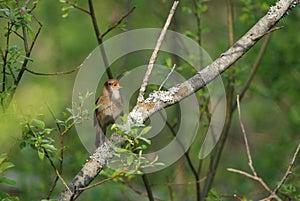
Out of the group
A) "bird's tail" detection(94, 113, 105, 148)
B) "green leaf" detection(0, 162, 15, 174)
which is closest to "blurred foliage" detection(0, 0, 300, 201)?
"green leaf" detection(0, 162, 15, 174)

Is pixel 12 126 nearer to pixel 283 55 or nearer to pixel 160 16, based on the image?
pixel 160 16

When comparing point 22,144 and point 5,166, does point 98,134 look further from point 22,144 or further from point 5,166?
point 5,166

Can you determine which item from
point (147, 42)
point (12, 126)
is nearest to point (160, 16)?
point (147, 42)

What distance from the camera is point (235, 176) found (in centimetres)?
777

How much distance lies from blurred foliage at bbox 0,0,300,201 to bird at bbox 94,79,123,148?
26 cm

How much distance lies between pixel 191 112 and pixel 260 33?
2293mm

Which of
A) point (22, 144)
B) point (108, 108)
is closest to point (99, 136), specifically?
point (108, 108)

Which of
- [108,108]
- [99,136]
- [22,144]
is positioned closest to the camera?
[22,144]

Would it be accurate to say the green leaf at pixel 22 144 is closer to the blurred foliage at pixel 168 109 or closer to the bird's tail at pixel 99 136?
the blurred foliage at pixel 168 109

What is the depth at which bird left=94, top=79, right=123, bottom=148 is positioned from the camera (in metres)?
5.00

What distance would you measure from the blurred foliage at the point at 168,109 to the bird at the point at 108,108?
261mm

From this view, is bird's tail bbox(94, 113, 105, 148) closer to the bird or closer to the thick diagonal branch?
the bird

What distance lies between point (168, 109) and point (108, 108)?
230 centimetres

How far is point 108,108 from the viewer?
5.17m
